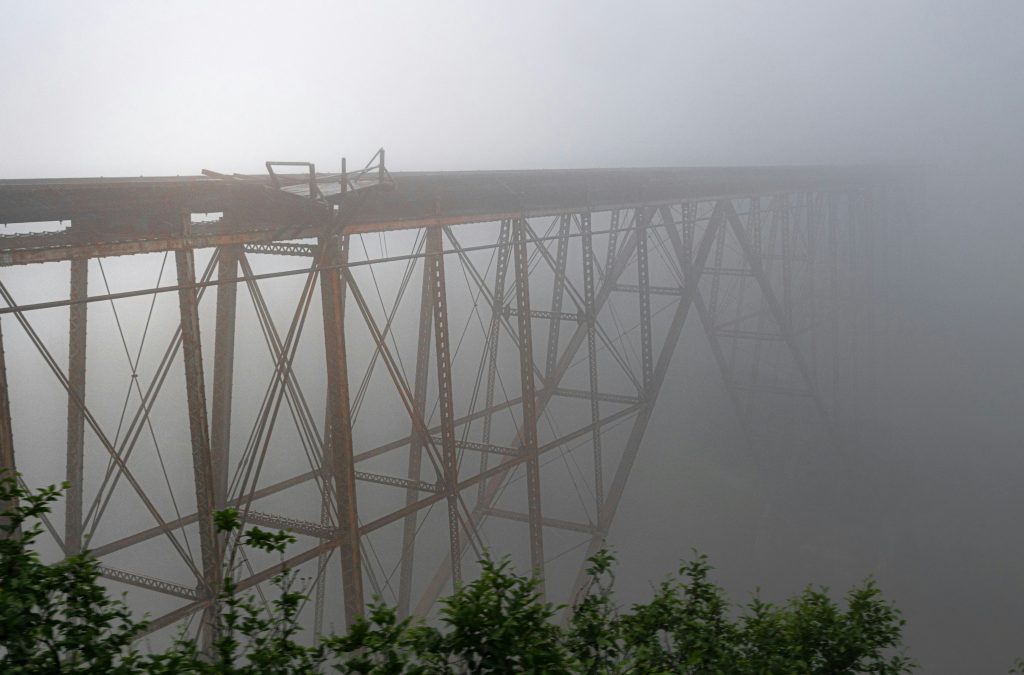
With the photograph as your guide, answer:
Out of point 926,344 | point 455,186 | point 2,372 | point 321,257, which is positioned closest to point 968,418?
point 926,344

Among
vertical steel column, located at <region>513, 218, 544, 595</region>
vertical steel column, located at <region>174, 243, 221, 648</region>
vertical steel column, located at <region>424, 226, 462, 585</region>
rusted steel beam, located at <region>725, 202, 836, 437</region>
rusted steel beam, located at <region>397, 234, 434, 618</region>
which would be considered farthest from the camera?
rusted steel beam, located at <region>725, 202, 836, 437</region>

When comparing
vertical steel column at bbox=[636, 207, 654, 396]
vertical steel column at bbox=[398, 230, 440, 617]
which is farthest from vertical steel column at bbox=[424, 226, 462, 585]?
vertical steel column at bbox=[636, 207, 654, 396]

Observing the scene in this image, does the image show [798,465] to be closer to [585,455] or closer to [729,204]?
[585,455]

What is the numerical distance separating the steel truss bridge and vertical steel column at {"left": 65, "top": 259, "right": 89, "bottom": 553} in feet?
0.11

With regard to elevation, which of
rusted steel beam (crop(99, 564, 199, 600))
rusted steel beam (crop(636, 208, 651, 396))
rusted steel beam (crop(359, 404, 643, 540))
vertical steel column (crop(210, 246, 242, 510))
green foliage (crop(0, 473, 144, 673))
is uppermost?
rusted steel beam (crop(636, 208, 651, 396))

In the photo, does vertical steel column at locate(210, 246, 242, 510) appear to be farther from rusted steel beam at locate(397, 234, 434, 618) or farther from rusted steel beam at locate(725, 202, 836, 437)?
rusted steel beam at locate(725, 202, 836, 437)

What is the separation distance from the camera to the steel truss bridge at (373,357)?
845 cm

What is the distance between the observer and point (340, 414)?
9.57 m

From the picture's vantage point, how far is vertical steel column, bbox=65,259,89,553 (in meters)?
8.73

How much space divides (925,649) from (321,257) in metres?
15.9

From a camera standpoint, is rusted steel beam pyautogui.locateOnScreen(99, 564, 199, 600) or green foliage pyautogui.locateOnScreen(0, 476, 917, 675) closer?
green foliage pyautogui.locateOnScreen(0, 476, 917, 675)

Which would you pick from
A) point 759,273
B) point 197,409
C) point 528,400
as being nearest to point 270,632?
point 197,409

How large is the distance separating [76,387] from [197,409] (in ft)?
4.89

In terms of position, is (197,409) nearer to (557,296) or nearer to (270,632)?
(270,632)
